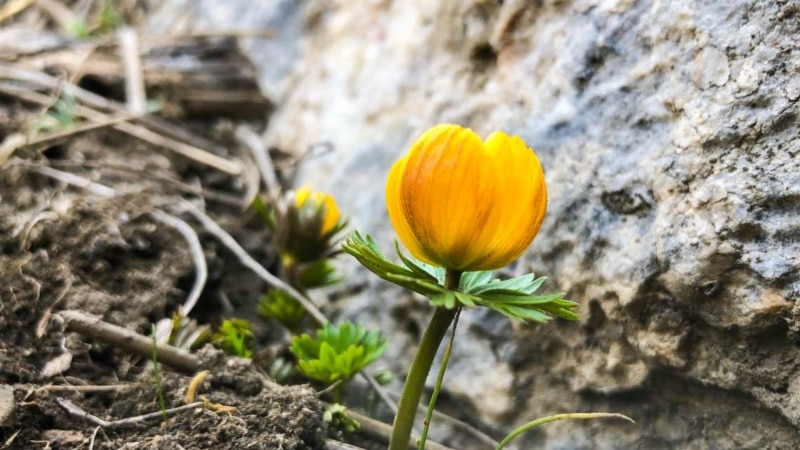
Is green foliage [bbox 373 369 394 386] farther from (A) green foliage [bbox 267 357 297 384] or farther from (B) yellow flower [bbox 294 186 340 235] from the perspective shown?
(B) yellow flower [bbox 294 186 340 235]

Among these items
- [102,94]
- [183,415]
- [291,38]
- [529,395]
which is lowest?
[183,415]

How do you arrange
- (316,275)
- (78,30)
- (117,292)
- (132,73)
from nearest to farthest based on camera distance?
(117,292) → (316,275) → (132,73) → (78,30)

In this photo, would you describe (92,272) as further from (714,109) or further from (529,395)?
(714,109)

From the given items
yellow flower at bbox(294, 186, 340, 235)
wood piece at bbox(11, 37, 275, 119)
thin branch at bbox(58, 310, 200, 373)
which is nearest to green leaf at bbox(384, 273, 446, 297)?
thin branch at bbox(58, 310, 200, 373)

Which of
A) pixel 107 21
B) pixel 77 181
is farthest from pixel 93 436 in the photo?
pixel 107 21

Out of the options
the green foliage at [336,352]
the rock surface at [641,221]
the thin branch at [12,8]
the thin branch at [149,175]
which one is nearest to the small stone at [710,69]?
the rock surface at [641,221]

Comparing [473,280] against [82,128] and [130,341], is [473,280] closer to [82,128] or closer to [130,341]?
[130,341]

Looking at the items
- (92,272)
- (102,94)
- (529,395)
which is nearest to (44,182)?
(92,272)
